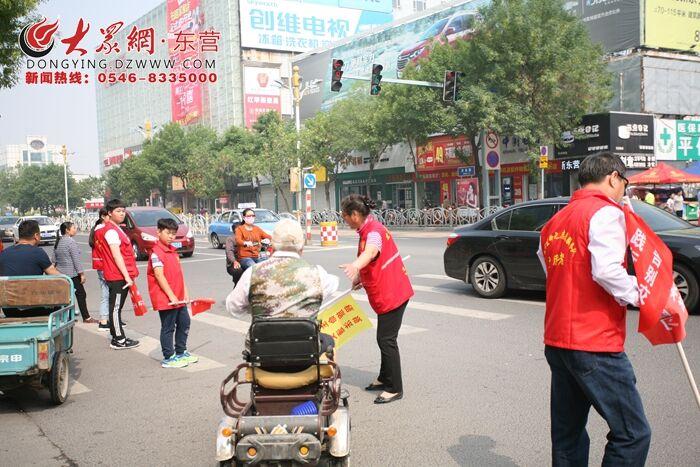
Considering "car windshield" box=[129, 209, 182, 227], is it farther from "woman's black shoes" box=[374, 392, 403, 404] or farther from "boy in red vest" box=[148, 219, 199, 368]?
"woman's black shoes" box=[374, 392, 403, 404]

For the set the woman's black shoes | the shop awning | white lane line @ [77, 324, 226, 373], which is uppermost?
the shop awning

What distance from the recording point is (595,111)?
2670 centimetres

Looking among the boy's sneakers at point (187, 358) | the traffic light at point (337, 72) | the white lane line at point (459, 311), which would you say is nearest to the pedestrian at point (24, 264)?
the boy's sneakers at point (187, 358)

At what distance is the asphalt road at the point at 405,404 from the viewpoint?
428 centimetres

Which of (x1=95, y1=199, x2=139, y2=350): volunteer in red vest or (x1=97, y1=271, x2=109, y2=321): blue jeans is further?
(x1=97, y1=271, x2=109, y2=321): blue jeans

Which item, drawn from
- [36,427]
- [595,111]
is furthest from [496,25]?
[36,427]

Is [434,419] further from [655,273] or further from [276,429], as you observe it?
[655,273]

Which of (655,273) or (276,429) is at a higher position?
(655,273)

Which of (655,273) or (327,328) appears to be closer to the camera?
(655,273)

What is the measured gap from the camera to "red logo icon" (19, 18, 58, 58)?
584 inches

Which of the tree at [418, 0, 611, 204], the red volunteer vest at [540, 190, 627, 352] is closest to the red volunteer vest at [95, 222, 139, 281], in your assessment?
the red volunteer vest at [540, 190, 627, 352]

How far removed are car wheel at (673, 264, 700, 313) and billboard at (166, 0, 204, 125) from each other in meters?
69.8

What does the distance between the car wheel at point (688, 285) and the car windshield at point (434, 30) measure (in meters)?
31.8

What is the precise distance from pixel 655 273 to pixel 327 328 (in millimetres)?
2532
